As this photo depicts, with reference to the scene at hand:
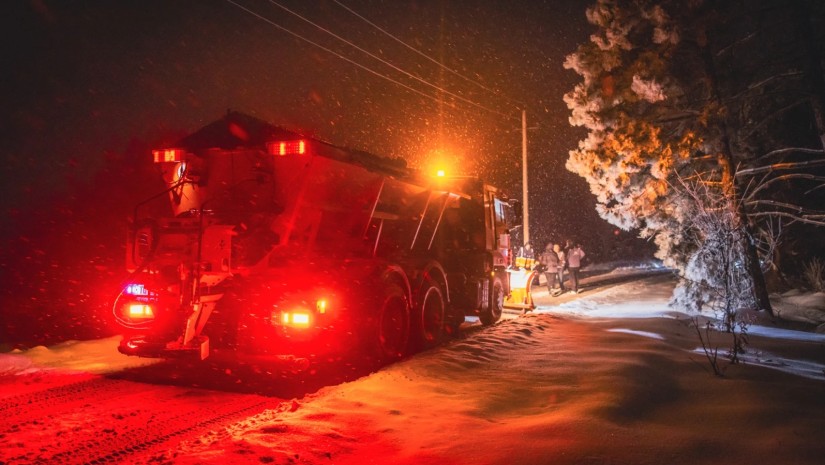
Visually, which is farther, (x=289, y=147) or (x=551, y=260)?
(x=551, y=260)

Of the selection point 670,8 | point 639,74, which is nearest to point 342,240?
point 639,74

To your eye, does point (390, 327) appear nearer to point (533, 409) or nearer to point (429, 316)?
point (429, 316)

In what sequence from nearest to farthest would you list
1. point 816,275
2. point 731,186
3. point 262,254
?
point 262,254, point 731,186, point 816,275

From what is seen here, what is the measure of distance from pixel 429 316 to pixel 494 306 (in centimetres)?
282

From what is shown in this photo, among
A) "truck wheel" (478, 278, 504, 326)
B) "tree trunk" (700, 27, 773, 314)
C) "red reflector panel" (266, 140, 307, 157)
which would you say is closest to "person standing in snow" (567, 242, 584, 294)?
"tree trunk" (700, 27, 773, 314)

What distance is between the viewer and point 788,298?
1502 centimetres

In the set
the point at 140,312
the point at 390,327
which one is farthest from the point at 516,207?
the point at 140,312

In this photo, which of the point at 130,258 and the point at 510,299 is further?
the point at 510,299

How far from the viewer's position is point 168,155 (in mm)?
7848

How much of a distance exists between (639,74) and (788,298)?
729 centimetres

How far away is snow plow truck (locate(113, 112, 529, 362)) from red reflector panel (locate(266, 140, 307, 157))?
13 mm

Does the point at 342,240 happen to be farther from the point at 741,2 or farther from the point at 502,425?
the point at 741,2

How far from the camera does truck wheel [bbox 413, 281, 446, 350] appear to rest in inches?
371

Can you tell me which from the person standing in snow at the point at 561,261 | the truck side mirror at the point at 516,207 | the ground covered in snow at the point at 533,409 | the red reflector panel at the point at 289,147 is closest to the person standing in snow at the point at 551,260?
the person standing in snow at the point at 561,261
